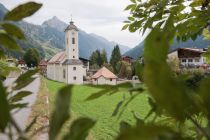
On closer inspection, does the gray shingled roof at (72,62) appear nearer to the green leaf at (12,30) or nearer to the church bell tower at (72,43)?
the church bell tower at (72,43)

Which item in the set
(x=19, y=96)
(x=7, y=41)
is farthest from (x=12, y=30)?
(x=19, y=96)

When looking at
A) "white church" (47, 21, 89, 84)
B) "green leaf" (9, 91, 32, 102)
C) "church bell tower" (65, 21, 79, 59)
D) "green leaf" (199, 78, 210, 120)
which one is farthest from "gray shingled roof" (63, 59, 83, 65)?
"green leaf" (199, 78, 210, 120)

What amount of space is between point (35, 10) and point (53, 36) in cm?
19163

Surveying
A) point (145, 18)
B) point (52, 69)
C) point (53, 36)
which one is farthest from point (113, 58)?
point (53, 36)

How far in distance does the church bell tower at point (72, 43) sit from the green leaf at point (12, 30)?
53213 mm

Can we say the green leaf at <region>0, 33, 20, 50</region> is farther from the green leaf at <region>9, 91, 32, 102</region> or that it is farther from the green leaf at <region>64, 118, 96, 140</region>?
the green leaf at <region>64, 118, 96, 140</region>

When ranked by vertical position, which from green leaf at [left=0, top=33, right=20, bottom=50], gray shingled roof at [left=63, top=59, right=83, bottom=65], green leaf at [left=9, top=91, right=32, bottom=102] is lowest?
green leaf at [left=9, top=91, right=32, bottom=102]

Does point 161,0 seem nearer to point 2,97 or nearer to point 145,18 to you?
point 145,18

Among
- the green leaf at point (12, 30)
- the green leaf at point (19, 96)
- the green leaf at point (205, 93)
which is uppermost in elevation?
the green leaf at point (12, 30)

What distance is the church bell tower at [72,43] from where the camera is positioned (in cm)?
5372

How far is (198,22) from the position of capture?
1357 mm

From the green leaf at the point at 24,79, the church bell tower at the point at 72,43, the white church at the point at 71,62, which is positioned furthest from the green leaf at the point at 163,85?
the church bell tower at the point at 72,43

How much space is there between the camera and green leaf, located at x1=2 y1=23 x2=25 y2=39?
0.49 meters

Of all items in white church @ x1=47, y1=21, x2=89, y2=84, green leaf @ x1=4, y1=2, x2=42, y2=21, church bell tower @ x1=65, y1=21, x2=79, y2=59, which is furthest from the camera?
church bell tower @ x1=65, y1=21, x2=79, y2=59
